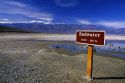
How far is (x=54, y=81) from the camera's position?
32.1 ft

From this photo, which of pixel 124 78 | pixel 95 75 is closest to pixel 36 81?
pixel 95 75

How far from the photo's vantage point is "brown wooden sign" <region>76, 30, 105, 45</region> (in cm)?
973

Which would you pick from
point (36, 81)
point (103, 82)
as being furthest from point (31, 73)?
point (103, 82)

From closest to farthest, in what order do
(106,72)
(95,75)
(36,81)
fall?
1. (36,81)
2. (95,75)
3. (106,72)

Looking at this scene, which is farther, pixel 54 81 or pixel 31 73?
pixel 31 73

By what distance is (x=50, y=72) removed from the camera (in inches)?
450

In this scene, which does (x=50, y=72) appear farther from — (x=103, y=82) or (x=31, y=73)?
(x=103, y=82)

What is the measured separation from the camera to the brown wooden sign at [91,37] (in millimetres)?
9729

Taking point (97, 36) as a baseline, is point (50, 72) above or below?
below

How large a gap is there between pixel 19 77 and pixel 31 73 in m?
0.96

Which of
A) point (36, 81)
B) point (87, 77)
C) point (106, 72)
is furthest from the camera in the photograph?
point (106, 72)

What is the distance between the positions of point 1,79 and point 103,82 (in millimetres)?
4201

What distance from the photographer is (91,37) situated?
10148 millimetres

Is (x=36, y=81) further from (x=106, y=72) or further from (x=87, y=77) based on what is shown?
(x=106, y=72)
